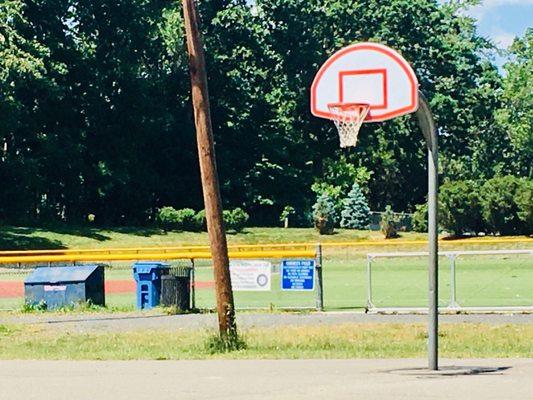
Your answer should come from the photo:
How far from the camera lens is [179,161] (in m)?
72.3

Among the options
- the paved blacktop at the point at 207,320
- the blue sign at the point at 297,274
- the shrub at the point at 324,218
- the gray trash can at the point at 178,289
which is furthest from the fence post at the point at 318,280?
the shrub at the point at 324,218

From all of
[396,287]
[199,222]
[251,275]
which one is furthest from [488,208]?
[251,275]

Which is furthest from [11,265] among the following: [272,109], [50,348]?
[272,109]

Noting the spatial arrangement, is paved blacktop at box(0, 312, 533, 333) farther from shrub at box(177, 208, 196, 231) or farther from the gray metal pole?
shrub at box(177, 208, 196, 231)

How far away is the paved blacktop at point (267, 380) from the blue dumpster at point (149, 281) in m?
10.3

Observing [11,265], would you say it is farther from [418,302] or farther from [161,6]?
[161,6]

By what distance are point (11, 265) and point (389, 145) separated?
4399cm

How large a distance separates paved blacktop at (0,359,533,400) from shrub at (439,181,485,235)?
1764 inches

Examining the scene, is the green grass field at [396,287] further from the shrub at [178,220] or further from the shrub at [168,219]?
the shrub at [168,219]

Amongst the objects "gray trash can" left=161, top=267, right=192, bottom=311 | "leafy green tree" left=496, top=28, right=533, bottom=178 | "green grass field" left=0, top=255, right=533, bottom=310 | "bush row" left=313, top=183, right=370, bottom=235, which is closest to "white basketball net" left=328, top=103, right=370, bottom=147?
"gray trash can" left=161, top=267, right=192, bottom=311

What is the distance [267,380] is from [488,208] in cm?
4763

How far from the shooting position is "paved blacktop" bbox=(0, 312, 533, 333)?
936 inches

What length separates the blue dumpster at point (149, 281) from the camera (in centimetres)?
2745

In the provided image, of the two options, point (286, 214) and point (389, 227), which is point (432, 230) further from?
point (286, 214)
